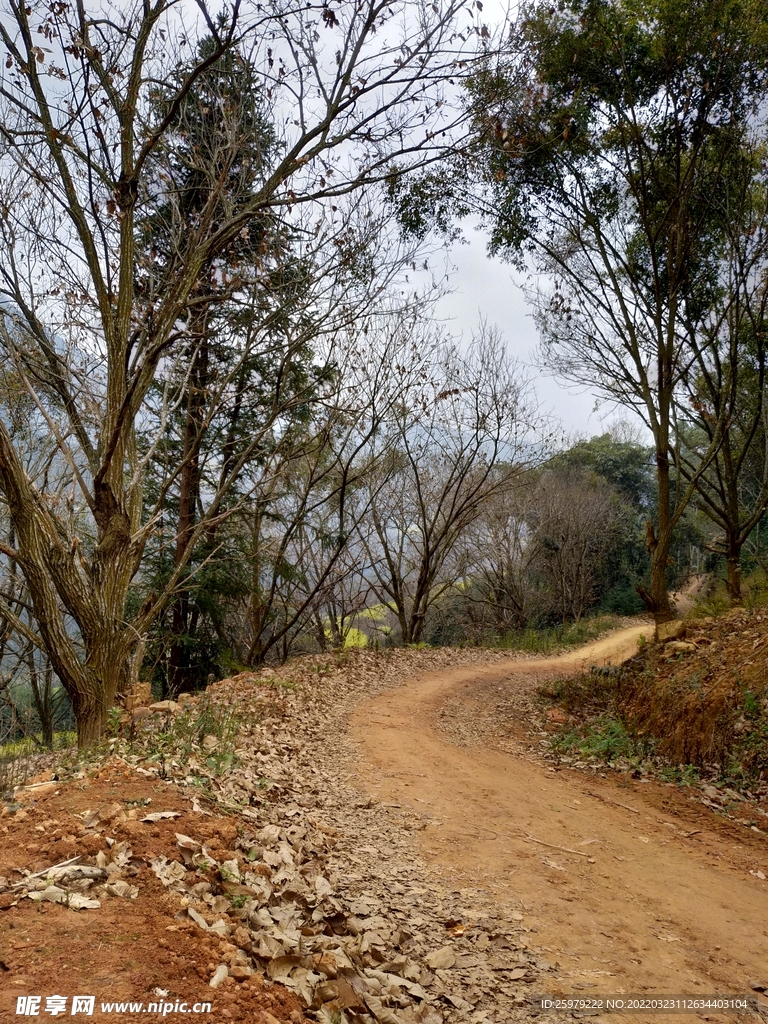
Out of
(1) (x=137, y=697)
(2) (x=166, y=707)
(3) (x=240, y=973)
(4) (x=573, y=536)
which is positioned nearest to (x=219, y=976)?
(3) (x=240, y=973)

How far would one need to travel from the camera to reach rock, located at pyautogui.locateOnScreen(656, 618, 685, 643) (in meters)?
8.68

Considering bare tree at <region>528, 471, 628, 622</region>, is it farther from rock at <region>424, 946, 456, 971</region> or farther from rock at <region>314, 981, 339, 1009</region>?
rock at <region>314, 981, 339, 1009</region>

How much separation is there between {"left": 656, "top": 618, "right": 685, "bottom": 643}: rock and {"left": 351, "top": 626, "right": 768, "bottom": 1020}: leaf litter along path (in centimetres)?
280

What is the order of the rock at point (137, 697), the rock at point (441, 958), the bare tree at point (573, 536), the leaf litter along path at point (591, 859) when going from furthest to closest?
the bare tree at point (573, 536) → the rock at point (137, 697) → the leaf litter along path at point (591, 859) → the rock at point (441, 958)

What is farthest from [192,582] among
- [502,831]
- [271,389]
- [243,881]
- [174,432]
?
[243,881]

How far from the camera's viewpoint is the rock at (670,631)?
8680 millimetres

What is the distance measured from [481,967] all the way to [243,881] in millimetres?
1175

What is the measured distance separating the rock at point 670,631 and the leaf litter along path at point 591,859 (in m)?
2.80

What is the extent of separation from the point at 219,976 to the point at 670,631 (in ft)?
26.8

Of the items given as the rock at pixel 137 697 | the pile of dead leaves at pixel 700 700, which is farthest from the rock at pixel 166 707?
the pile of dead leaves at pixel 700 700

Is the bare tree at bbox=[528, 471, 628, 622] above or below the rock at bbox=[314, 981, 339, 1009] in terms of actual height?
above

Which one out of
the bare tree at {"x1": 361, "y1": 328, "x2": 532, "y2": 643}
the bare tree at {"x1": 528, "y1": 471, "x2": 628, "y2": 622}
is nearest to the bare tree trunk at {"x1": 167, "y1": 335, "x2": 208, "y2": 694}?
the bare tree at {"x1": 361, "y1": 328, "x2": 532, "y2": 643}

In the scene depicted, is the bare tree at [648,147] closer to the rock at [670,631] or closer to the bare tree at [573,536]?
the rock at [670,631]

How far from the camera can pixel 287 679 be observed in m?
9.82
